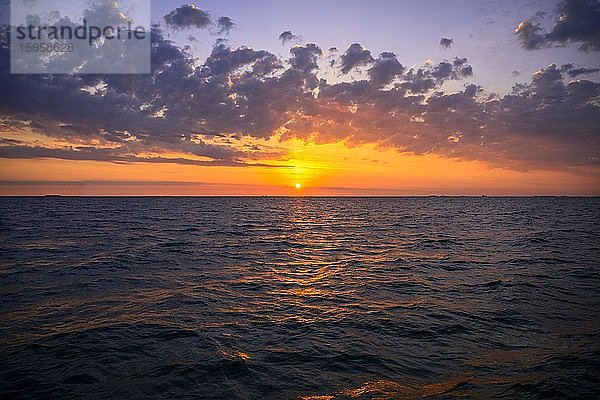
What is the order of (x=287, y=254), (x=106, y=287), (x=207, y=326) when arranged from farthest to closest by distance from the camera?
(x=287, y=254) < (x=106, y=287) < (x=207, y=326)

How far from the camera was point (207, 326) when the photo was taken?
11.3 m

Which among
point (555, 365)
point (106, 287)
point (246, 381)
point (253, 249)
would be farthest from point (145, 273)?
point (555, 365)

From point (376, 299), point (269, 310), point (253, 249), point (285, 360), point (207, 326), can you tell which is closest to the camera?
point (285, 360)

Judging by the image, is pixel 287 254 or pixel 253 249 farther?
pixel 253 249

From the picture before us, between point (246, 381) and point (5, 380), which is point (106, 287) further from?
point (246, 381)

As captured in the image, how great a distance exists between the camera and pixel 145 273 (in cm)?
1900

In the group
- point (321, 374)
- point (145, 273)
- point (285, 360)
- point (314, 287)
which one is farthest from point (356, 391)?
point (145, 273)

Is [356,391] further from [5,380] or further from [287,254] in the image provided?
[287,254]

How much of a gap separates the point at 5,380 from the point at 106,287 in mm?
8345

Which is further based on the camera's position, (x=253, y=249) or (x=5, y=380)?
(x=253, y=249)

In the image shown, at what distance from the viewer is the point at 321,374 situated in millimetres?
8398

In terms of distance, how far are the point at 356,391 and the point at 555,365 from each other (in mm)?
5211

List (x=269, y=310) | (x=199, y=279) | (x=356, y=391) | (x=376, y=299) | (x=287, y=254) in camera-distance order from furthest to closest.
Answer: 1. (x=287, y=254)
2. (x=199, y=279)
3. (x=376, y=299)
4. (x=269, y=310)
5. (x=356, y=391)

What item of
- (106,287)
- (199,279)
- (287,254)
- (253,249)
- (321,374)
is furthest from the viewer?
(253,249)
